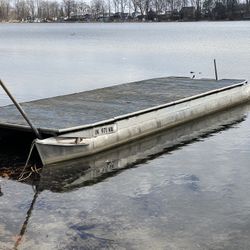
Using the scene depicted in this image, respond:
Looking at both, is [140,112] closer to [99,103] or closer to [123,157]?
[123,157]

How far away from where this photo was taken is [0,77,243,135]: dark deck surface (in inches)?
481

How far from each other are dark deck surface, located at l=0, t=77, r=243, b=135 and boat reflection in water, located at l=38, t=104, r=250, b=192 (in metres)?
0.87

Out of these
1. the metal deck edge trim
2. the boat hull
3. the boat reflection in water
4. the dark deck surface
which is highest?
the dark deck surface

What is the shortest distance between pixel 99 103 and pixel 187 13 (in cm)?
16751

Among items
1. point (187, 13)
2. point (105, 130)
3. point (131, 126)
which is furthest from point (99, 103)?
point (187, 13)

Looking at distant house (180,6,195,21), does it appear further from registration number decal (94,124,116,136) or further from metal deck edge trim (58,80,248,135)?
registration number decal (94,124,116,136)

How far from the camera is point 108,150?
40.9ft

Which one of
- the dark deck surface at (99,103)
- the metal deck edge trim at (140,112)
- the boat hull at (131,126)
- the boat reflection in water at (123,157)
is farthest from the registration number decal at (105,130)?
the boat reflection in water at (123,157)

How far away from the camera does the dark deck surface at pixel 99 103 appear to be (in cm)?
1221

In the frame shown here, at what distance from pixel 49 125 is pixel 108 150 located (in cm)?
167

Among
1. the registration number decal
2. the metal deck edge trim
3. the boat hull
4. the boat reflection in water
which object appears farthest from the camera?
the registration number decal

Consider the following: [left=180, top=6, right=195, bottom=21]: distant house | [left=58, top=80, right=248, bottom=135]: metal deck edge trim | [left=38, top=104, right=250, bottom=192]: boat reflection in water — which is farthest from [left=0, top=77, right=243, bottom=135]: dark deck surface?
[left=180, top=6, right=195, bottom=21]: distant house

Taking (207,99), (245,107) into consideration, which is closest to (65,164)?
(207,99)

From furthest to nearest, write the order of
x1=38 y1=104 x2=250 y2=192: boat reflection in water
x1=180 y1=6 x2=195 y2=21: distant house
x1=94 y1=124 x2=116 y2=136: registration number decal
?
1. x1=180 y1=6 x2=195 y2=21: distant house
2. x1=94 y1=124 x2=116 y2=136: registration number decal
3. x1=38 y1=104 x2=250 y2=192: boat reflection in water
